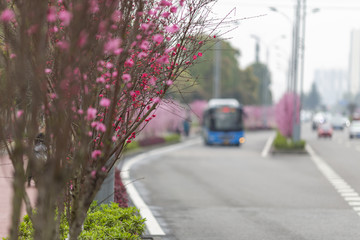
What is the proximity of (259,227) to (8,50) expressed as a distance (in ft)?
22.1

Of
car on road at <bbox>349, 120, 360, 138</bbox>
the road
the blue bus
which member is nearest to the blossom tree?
the road

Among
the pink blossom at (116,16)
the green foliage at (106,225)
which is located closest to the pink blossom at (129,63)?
the pink blossom at (116,16)

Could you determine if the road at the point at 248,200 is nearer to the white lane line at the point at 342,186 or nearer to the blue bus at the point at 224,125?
the white lane line at the point at 342,186

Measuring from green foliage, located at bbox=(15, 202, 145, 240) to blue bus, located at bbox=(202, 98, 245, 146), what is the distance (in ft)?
115

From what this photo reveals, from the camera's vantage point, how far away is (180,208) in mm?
13844

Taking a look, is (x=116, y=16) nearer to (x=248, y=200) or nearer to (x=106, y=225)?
(x=106, y=225)

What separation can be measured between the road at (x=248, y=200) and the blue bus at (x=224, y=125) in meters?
17.0

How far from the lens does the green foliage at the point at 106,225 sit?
7738 millimetres

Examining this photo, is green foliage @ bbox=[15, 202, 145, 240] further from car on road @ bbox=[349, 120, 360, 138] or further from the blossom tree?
car on road @ bbox=[349, 120, 360, 138]

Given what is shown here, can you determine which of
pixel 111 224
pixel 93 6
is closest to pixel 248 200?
pixel 111 224

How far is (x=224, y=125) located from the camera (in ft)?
146

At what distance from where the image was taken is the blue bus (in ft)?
145

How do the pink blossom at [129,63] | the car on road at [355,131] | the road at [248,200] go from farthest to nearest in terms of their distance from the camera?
the car on road at [355,131] → the road at [248,200] → the pink blossom at [129,63]

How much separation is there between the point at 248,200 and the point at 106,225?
709 cm
